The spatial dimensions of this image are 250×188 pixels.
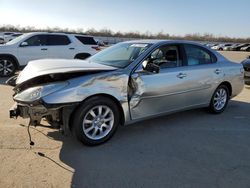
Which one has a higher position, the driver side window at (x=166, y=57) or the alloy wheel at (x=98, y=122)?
the driver side window at (x=166, y=57)

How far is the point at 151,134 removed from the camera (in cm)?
500

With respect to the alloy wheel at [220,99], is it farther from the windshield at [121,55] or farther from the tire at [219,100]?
the windshield at [121,55]

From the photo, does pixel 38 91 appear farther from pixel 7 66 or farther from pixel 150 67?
pixel 7 66

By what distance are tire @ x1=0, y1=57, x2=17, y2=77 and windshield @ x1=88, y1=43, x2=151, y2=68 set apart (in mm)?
6548

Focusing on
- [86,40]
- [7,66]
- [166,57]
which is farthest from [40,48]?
[166,57]

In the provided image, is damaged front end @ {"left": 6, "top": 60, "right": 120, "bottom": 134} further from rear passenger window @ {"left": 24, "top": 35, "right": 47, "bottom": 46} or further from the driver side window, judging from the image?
rear passenger window @ {"left": 24, "top": 35, "right": 47, "bottom": 46}

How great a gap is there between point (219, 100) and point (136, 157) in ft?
10.2

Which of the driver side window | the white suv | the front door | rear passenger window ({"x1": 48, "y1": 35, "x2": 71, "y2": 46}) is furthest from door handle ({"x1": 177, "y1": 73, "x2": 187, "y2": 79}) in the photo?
rear passenger window ({"x1": 48, "y1": 35, "x2": 71, "y2": 46})

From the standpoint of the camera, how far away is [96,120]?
4391 mm

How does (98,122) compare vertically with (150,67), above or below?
below

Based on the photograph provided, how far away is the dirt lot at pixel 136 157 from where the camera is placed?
3432 millimetres

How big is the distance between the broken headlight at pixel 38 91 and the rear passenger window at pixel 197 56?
8.77 feet

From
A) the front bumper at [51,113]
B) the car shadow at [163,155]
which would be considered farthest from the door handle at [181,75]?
the front bumper at [51,113]

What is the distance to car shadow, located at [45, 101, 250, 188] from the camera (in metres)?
3.47
